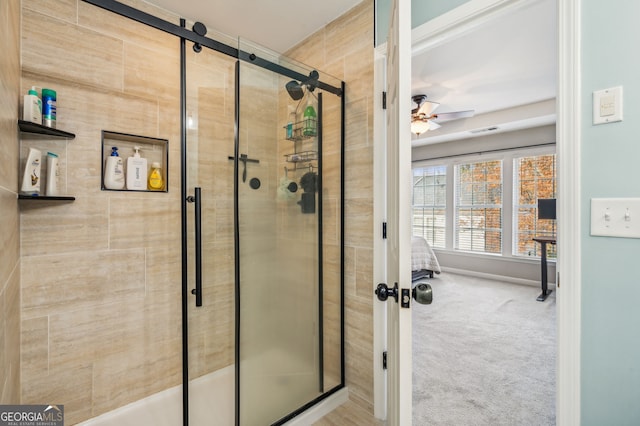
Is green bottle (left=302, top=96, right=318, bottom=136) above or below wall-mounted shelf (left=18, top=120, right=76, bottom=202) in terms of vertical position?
above

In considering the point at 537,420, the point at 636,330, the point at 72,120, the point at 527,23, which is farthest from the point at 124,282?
the point at 527,23

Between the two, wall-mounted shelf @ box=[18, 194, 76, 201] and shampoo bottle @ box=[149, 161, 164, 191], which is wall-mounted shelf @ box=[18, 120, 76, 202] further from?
→ shampoo bottle @ box=[149, 161, 164, 191]

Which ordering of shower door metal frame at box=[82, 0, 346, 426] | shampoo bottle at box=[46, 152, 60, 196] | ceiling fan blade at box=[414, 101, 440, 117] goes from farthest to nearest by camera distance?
1. ceiling fan blade at box=[414, 101, 440, 117]
2. shampoo bottle at box=[46, 152, 60, 196]
3. shower door metal frame at box=[82, 0, 346, 426]

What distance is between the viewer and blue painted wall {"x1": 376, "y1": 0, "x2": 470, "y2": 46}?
57.7 inches

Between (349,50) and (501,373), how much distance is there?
8.49ft

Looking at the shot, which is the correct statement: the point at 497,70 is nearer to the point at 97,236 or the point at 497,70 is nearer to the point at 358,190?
the point at 358,190

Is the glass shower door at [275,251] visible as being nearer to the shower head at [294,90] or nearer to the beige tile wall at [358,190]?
the shower head at [294,90]

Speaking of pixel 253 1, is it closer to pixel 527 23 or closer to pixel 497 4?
pixel 497 4

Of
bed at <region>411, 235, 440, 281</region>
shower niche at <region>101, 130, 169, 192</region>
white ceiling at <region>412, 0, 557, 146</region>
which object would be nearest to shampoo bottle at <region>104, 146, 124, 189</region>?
shower niche at <region>101, 130, 169, 192</region>

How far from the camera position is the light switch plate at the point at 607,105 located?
3.33 ft

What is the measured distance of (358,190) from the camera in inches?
74.3

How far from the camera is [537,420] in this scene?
1747 mm

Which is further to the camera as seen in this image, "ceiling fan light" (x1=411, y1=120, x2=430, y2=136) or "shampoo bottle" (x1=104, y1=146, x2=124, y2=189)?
"ceiling fan light" (x1=411, y1=120, x2=430, y2=136)

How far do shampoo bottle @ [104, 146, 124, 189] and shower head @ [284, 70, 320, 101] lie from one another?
1.04 m
